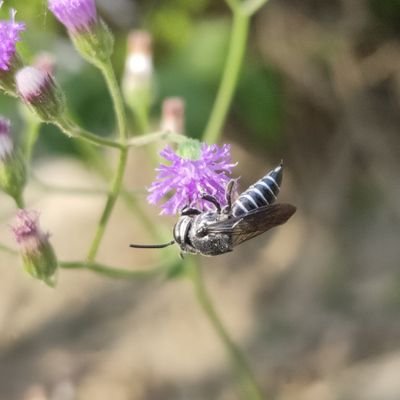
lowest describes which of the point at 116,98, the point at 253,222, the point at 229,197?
the point at 253,222

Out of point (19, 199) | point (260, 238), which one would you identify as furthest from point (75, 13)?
point (260, 238)

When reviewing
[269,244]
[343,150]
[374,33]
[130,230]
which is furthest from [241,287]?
[374,33]

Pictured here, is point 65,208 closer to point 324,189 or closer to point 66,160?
point 66,160

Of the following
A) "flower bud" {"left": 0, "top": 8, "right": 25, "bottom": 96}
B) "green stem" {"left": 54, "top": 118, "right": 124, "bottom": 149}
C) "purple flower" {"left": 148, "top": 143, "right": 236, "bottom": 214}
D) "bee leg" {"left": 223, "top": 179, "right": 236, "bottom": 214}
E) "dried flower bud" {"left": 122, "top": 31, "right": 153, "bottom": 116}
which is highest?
"dried flower bud" {"left": 122, "top": 31, "right": 153, "bottom": 116}

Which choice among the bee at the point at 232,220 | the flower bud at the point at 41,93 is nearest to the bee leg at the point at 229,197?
the bee at the point at 232,220

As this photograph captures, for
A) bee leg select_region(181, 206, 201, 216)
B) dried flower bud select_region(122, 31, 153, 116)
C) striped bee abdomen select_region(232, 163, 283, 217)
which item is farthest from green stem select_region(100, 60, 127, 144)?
dried flower bud select_region(122, 31, 153, 116)

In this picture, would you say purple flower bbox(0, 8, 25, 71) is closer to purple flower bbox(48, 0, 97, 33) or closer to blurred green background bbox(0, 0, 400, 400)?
purple flower bbox(48, 0, 97, 33)

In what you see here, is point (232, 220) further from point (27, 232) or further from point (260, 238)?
point (260, 238)
